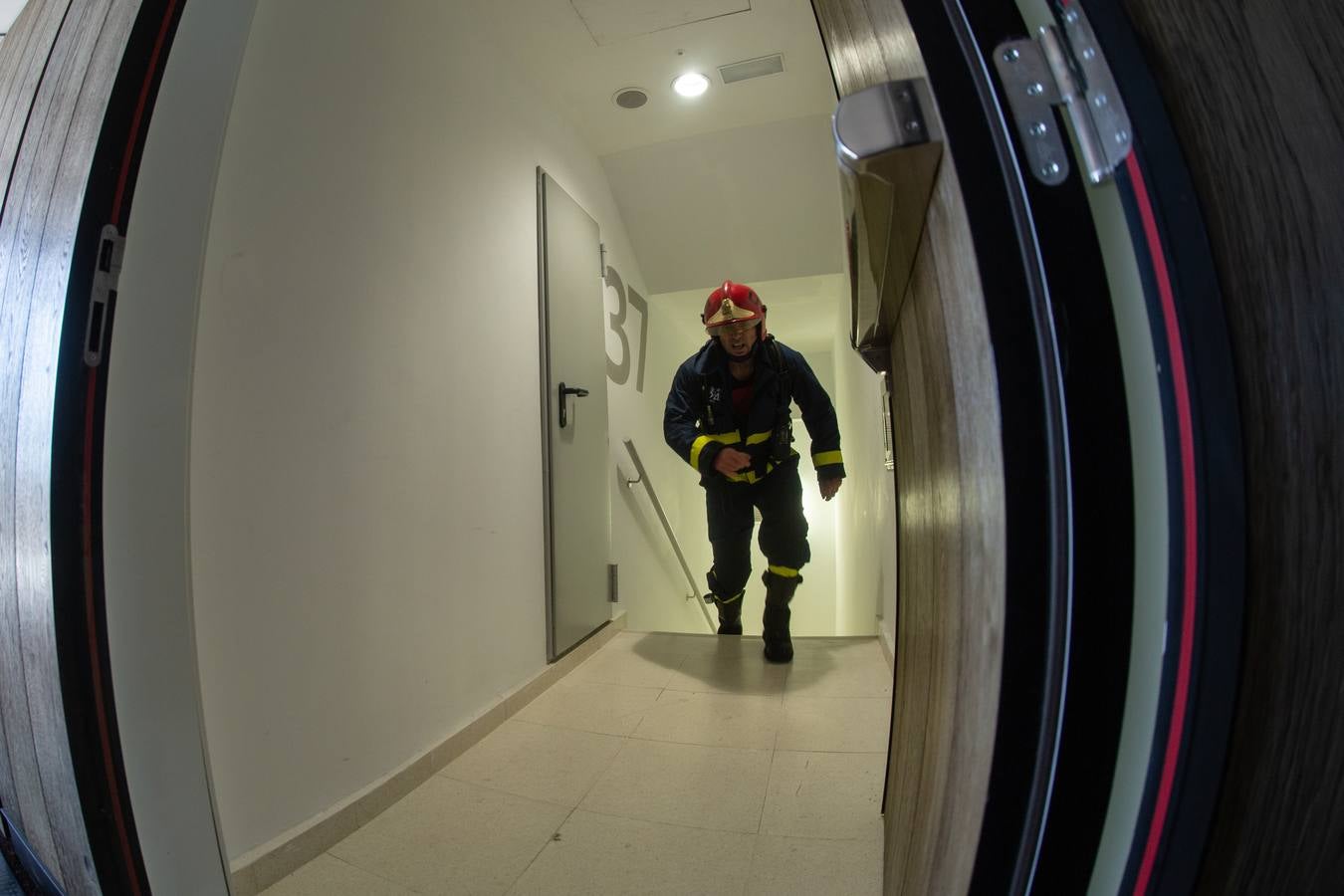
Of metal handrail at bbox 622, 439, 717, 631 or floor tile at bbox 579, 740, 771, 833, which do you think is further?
metal handrail at bbox 622, 439, 717, 631

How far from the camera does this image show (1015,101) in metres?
0.33

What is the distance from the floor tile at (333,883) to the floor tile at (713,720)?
726mm

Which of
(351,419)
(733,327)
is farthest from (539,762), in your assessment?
(733,327)

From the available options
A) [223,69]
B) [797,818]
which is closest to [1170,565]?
[797,818]

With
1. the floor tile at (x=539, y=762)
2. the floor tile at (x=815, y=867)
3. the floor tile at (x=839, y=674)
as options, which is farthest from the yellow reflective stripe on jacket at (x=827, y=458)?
the floor tile at (x=815, y=867)

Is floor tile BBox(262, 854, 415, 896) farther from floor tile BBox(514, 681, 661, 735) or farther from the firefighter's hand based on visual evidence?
the firefighter's hand

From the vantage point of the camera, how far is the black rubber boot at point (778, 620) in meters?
2.22

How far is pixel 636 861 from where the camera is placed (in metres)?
1.02

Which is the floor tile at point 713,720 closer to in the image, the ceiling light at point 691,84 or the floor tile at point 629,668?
the floor tile at point 629,668

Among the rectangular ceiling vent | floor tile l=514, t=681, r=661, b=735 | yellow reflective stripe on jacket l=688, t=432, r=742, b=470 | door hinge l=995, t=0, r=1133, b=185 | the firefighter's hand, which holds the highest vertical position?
the rectangular ceiling vent

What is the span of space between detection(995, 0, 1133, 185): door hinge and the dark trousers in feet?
7.05

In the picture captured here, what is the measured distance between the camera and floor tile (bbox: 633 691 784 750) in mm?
1524

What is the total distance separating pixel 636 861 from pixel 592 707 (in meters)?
0.80

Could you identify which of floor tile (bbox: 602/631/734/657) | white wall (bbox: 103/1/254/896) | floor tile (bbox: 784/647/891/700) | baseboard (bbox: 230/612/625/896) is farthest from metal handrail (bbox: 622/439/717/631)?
white wall (bbox: 103/1/254/896)
